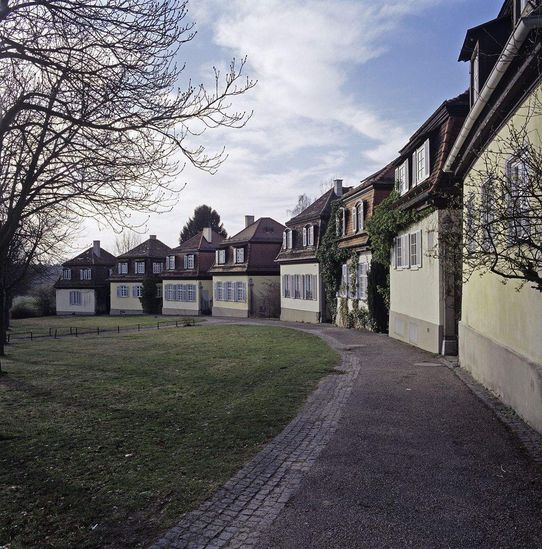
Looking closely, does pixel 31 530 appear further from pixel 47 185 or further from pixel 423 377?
pixel 423 377

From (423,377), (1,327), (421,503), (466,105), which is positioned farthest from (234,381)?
(1,327)

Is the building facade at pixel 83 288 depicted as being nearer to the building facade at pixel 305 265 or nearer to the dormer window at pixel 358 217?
the building facade at pixel 305 265

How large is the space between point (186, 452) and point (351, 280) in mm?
19997

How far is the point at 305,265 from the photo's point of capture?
32.7 m

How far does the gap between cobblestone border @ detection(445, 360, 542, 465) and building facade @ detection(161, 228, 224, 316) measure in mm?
36662

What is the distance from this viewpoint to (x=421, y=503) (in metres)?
5.00

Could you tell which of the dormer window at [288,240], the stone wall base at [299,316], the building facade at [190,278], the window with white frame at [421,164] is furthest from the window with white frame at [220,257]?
the window with white frame at [421,164]

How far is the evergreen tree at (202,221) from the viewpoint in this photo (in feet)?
249

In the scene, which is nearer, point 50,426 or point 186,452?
point 186,452

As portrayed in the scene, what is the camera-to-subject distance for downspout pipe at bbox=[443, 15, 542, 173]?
21.2 ft

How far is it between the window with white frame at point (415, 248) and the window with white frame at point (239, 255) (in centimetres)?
2422

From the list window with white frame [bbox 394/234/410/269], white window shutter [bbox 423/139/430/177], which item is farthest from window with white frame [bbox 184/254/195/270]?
white window shutter [bbox 423/139/430/177]

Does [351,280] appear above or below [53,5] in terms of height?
below

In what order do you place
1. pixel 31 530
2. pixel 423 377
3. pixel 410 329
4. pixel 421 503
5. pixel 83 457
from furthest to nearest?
pixel 410 329, pixel 423 377, pixel 83 457, pixel 421 503, pixel 31 530
